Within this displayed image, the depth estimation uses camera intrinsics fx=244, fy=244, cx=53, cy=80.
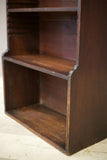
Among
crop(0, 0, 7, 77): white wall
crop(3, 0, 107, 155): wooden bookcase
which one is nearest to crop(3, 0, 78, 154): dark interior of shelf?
crop(3, 0, 107, 155): wooden bookcase

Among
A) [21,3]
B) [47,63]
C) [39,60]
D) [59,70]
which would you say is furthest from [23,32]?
[59,70]

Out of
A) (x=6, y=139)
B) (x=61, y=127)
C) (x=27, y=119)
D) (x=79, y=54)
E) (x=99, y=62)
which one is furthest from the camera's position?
(x=27, y=119)

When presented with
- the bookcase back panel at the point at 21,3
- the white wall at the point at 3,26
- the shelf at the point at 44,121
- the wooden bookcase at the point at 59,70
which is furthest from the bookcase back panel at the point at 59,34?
the white wall at the point at 3,26

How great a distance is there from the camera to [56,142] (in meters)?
1.87

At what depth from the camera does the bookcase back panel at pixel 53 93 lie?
7.68ft

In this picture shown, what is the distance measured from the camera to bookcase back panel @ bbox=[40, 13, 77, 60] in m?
2.11

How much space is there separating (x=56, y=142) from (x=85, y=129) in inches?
9.8

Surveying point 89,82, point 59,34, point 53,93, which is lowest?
point 53,93

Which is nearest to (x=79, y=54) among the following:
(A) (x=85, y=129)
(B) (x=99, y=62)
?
(B) (x=99, y=62)

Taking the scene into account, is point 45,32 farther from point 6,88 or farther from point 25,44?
point 6,88

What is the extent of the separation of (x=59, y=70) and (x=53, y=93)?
2.45ft

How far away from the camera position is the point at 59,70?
175 cm

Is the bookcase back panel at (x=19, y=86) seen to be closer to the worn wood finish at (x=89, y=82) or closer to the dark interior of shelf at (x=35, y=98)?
the dark interior of shelf at (x=35, y=98)

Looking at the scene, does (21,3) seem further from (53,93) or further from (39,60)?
(53,93)
